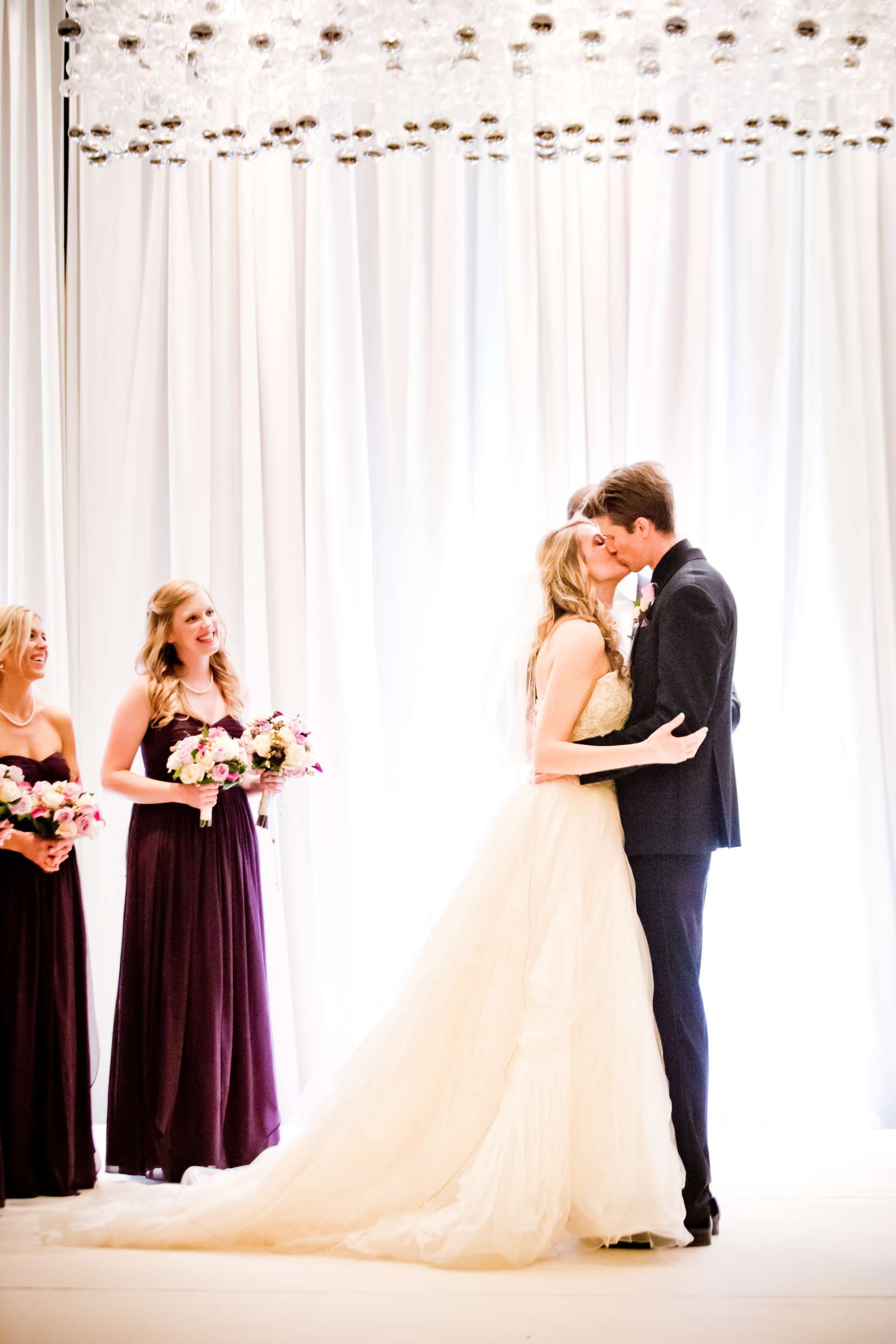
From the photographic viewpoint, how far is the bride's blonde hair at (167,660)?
382 cm

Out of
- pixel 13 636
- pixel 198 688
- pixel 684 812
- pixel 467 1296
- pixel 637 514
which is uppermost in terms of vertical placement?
pixel 637 514

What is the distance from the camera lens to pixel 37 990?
140 inches

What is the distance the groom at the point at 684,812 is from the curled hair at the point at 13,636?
68.9 inches

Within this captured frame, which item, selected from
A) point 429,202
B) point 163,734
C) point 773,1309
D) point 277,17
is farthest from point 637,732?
point 429,202

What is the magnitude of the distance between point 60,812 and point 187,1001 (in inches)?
29.1

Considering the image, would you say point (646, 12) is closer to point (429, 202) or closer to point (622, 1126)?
point (429, 202)

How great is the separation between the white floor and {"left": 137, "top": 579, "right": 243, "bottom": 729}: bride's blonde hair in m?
1.53

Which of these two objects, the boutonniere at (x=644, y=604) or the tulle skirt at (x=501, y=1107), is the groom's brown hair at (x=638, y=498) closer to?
the boutonniere at (x=644, y=604)

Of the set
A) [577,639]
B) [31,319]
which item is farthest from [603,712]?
[31,319]

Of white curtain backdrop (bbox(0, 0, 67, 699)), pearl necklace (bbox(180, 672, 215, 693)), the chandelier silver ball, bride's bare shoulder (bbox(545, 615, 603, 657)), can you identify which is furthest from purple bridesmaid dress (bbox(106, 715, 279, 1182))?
the chandelier silver ball

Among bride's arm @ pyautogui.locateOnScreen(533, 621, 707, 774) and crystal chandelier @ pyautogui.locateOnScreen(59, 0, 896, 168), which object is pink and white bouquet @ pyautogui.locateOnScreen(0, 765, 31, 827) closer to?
bride's arm @ pyautogui.locateOnScreen(533, 621, 707, 774)

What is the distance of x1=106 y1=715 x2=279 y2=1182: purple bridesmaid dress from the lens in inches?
143

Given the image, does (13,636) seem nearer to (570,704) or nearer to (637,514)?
(570,704)

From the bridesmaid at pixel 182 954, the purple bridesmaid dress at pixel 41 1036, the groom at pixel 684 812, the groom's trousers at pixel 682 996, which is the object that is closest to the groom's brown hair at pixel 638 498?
the groom at pixel 684 812
